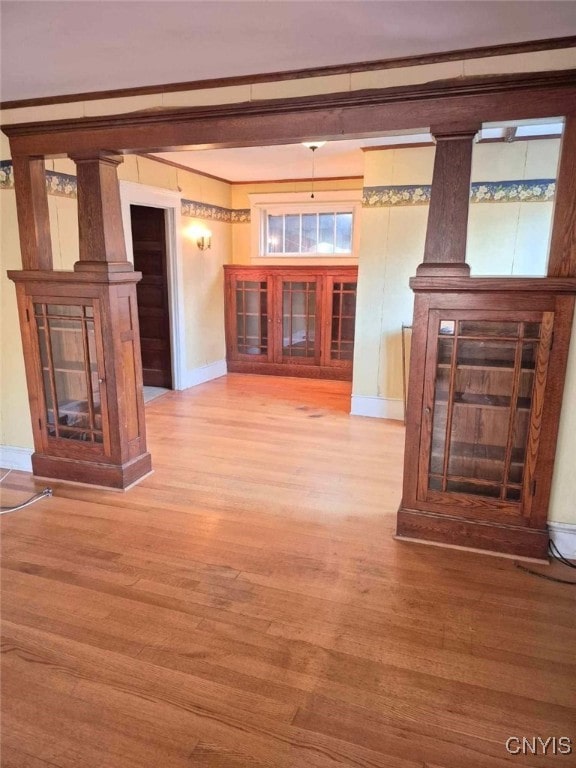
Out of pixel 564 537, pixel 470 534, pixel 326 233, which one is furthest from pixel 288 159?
pixel 564 537

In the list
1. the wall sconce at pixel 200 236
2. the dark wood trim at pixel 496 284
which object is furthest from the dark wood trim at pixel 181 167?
the dark wood trim at pixel 496 284

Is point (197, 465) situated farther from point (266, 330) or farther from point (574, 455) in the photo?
point (266, 330)

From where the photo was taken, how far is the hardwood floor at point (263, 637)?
1.58 m

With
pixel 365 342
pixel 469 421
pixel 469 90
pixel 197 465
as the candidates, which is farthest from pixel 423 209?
pixel 197 465

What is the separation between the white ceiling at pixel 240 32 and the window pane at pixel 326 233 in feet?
13.1

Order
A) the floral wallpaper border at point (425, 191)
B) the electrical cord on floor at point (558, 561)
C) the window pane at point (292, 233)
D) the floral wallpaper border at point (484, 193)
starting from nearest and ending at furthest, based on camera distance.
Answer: the electrical cord on floor at point (558, 561)
the floral wallpaper border at point (425, 191)
the floral wallpaper border at point (484, 193)
the window pane at point (292, 233)

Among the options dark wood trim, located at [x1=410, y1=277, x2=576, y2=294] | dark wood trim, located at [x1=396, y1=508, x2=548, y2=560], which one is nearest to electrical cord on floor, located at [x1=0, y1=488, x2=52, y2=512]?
dark wood trim, located at [x1=396, y1=508, x2=548, y2=560]

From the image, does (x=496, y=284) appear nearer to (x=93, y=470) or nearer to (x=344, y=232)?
(x=93, y=470)

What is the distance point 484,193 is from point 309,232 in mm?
2723

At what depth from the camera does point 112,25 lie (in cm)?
202

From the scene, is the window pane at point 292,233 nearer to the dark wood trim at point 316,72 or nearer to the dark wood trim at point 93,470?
the dark wood trim at point 316,72

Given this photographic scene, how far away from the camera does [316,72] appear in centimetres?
245

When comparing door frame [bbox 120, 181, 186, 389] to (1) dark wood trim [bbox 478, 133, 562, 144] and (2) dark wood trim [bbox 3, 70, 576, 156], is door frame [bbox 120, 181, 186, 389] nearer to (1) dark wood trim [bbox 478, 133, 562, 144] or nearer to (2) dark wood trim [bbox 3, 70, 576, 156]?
A: (2) dark wood trim [bbox 3, 70, 576, 156]

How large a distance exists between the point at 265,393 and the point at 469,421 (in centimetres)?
346
